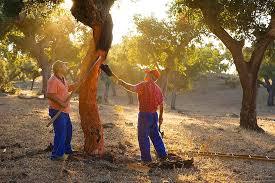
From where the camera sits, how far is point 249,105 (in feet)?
64.5

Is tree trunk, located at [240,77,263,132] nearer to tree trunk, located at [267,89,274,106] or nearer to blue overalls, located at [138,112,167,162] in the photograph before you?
blue overalls, located at [138,112,167,162]

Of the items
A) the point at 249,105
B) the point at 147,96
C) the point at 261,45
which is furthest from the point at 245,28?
the point at 147,96

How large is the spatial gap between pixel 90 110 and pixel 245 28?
443 inches

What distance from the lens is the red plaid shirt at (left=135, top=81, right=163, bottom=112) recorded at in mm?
9758

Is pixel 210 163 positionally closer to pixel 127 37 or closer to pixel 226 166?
pixel 226 166

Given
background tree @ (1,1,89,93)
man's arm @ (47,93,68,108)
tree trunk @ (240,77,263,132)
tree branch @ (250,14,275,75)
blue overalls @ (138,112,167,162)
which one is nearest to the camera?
man's arm @ (47,93,68,108)

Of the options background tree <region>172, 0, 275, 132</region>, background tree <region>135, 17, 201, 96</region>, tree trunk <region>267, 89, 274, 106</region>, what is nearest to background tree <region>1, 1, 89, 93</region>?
background tree <region>135, 17, 201, 96</region>

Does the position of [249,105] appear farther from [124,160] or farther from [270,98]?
[270,98]

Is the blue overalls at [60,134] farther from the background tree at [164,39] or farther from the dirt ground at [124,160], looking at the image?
the background tree at [164,39]

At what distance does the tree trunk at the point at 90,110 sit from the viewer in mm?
9766

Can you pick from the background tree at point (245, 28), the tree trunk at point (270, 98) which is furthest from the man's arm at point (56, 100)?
the tree trunk at point (270, 98)

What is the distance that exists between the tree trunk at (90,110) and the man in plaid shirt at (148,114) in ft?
2.15

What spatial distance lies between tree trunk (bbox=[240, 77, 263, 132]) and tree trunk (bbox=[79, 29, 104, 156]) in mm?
11220

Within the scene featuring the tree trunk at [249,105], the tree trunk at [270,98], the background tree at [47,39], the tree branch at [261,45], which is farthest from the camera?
the tree trunk at [270,98]
